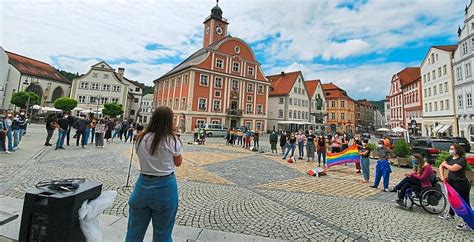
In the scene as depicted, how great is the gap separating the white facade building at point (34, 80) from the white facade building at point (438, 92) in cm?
7357

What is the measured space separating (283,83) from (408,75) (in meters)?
30.0

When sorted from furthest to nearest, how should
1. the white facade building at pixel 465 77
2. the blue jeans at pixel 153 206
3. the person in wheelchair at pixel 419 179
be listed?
the white facade building at pixel 465 77, the person in wheelchair at pixel 419 179, the blue jeans at pixel 153 206

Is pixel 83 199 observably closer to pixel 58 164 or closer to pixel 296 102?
pixel 58 164

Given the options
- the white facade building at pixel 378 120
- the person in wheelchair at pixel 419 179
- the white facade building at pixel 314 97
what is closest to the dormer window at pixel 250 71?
the white facade building at pixel 314 97

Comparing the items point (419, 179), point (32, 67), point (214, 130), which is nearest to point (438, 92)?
point (214, 130)

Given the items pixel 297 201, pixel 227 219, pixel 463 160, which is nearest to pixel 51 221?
pixel 227 219

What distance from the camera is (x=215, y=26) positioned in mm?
52344

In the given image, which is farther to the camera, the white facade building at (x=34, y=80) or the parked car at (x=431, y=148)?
the white facade building at (x=34, y=80)

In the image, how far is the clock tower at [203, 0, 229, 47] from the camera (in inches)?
2048

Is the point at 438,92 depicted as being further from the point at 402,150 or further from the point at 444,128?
the point at 402,150

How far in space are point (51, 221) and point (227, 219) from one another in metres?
2.89

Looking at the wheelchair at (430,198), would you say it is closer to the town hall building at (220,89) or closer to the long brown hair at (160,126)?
the long brown hair at (160,126)

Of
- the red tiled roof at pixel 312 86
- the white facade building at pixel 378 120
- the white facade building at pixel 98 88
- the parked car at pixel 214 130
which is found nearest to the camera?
the parked car at pixel 214 130

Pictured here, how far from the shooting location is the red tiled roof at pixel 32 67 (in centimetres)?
5100
